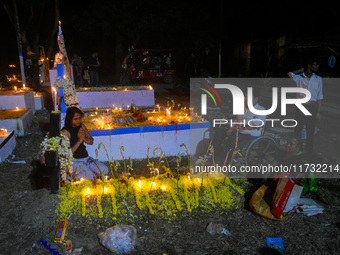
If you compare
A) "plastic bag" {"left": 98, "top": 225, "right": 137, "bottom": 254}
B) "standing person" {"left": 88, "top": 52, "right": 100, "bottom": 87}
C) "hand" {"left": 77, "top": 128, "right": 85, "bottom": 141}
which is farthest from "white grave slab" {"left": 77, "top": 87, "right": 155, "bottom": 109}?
"plastic bag" {"left": 98, "top": 225, "right": 137, "bottom": 254}

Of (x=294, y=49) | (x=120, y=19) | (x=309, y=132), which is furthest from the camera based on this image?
(x=120, y=19)

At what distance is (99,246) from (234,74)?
25.9 metres

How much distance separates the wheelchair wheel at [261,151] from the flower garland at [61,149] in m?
3.36

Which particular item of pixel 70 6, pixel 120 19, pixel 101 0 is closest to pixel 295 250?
pixel 120 19

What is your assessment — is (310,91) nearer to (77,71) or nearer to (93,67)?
(93,67)

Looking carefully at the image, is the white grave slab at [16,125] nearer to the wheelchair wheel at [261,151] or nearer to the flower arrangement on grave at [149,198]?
the flower arrangement on grave at [149,198]

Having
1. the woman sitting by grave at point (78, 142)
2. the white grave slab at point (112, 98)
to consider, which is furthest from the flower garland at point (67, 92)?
the white grave slab at point (112, 98)

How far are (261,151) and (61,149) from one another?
3827mm

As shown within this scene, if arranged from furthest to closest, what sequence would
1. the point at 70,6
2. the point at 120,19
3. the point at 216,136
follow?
the point at 70,6 → the point at 120,19 → the point at 216,136

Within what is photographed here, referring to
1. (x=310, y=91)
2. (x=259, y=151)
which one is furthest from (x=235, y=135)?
(x=310, y=91)

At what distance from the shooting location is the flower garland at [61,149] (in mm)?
4280

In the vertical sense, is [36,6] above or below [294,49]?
above

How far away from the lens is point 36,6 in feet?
77.4

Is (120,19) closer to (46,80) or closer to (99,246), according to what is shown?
(46,80)
